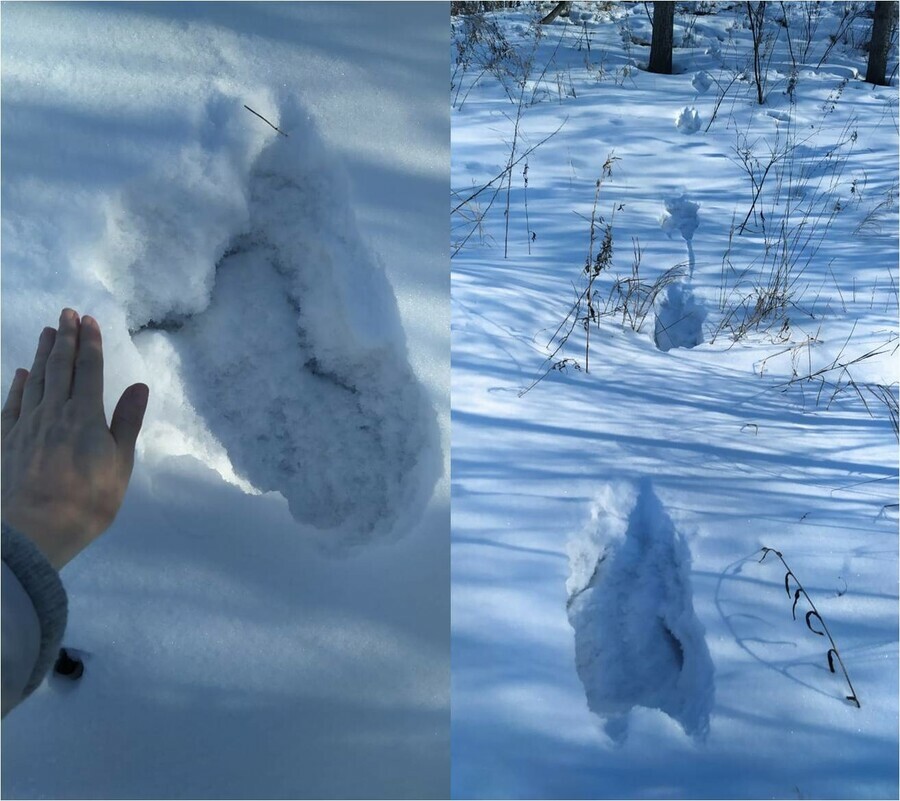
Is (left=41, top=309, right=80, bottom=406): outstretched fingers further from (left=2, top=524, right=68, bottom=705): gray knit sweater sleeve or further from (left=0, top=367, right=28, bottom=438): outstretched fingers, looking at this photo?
(left=2, top=524, right=68, bottom=705): gray knit sweater sleeve

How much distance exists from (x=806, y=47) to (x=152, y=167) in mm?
3201

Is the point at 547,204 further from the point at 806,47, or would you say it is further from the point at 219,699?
the point at 806,47

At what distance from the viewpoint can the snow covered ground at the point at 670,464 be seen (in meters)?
1.07

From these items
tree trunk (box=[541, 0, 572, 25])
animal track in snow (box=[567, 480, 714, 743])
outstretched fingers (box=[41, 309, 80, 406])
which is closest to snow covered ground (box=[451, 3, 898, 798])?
animal track in snow (box=[567, 480, 714, 743])

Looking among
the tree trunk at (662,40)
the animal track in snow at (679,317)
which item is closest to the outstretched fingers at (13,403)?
the animal track in snow at (679,317)

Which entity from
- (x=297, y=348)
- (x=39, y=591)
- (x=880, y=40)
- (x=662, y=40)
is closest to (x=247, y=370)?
(x=297, y=348)

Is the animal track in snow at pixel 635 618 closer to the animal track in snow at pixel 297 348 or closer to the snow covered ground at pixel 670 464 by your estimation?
the snow covered ground at pixel 670 464

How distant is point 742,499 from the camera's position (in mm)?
1324

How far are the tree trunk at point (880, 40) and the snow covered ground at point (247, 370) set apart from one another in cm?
236

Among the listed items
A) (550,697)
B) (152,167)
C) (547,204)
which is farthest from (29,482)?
(547,204)

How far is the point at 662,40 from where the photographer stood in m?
2.92

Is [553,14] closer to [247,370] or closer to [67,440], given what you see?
[247,370]

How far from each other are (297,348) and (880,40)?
2.92 m

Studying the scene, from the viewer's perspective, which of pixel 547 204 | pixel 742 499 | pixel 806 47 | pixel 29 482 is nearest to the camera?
pixel 29 482
